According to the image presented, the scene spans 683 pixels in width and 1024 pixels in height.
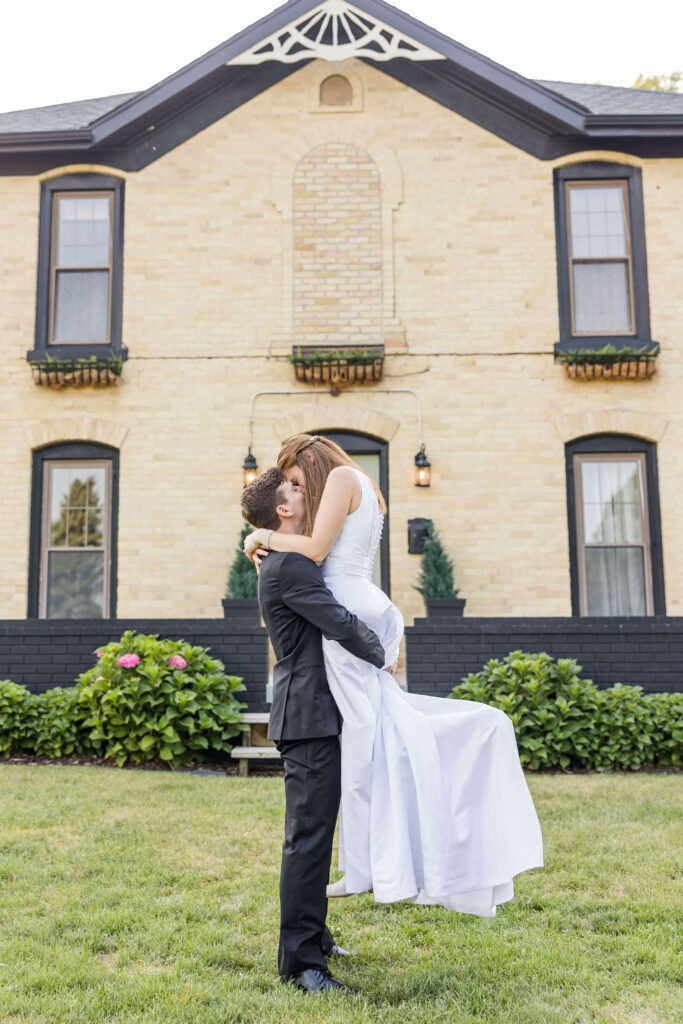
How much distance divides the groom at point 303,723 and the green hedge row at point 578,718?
425cm

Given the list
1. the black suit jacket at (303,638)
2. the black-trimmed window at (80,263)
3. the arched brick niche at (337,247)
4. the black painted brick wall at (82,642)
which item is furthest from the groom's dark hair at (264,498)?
the black-trimmed window at (80,263)

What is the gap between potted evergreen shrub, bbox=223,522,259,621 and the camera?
345 inches

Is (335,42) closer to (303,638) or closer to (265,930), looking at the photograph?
(303,638)

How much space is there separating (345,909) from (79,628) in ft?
16.4

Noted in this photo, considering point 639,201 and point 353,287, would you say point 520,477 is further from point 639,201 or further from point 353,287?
point 639,201

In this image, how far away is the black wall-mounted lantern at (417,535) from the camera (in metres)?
9.47

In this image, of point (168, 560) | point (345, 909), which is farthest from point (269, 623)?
point (168, 560)

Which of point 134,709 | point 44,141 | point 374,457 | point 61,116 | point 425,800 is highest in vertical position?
point 61,116

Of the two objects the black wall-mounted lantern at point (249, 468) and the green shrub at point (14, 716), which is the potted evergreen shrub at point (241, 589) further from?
the green shrub at point (14, 716)

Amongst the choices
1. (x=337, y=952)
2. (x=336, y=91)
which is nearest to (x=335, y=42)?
(x=336, y=91)

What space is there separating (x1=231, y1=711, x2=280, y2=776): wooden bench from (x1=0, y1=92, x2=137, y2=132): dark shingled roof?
23.5 ft

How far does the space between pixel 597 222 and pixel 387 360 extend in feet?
10.2

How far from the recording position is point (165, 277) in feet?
33.3

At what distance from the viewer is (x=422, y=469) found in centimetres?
959
